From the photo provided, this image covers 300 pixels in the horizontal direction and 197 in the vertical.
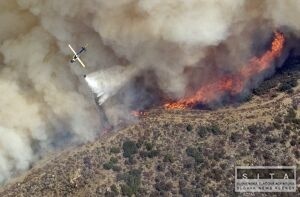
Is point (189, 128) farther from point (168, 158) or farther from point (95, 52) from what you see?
point (95, 52)

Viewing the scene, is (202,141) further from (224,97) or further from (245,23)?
(245,23)

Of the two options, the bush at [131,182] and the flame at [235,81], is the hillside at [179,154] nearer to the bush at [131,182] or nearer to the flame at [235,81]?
the bush at [131,182]

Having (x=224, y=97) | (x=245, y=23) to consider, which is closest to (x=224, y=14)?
(x=245, y=23)

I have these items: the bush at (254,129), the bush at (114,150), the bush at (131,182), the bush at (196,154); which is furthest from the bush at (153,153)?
the bush at (254,129)

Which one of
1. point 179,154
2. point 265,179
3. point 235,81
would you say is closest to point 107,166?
point 179,154

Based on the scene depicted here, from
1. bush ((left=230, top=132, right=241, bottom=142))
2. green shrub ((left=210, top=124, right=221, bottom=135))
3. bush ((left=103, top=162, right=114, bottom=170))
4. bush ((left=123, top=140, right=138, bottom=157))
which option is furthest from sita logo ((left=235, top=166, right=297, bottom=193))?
bush ((left=103, top=162, right=114, bottom=170))

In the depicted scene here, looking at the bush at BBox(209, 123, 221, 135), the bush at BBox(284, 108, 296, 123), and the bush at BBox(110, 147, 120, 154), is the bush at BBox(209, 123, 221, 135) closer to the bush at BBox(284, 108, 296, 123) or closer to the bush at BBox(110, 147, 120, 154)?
the bush at BBox(284, 108, 296, 123)
